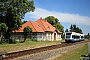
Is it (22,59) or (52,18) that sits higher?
(52,18)

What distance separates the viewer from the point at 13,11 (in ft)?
127

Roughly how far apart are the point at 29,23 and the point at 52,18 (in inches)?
1721

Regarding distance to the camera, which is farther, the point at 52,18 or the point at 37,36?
the point at 52,18

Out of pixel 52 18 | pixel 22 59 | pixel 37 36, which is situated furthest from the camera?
pixel 52 18

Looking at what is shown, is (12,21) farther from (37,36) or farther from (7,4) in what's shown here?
(37,36)

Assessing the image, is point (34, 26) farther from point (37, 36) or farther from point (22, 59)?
point (22, 59)

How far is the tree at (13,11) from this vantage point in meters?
39.0

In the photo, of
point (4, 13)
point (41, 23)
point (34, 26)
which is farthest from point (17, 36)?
point (4, 13)

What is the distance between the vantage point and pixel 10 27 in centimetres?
4209

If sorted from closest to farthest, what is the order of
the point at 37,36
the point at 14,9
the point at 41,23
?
the point at 14,9 → the point at 37,36 → the point at 41,23

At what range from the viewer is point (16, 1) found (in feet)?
130

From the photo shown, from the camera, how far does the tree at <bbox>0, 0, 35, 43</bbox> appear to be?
3900 cm

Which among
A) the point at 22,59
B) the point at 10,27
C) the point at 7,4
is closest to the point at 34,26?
the point at 10,27

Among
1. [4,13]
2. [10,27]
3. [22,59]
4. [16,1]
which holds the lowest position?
[22,59]
